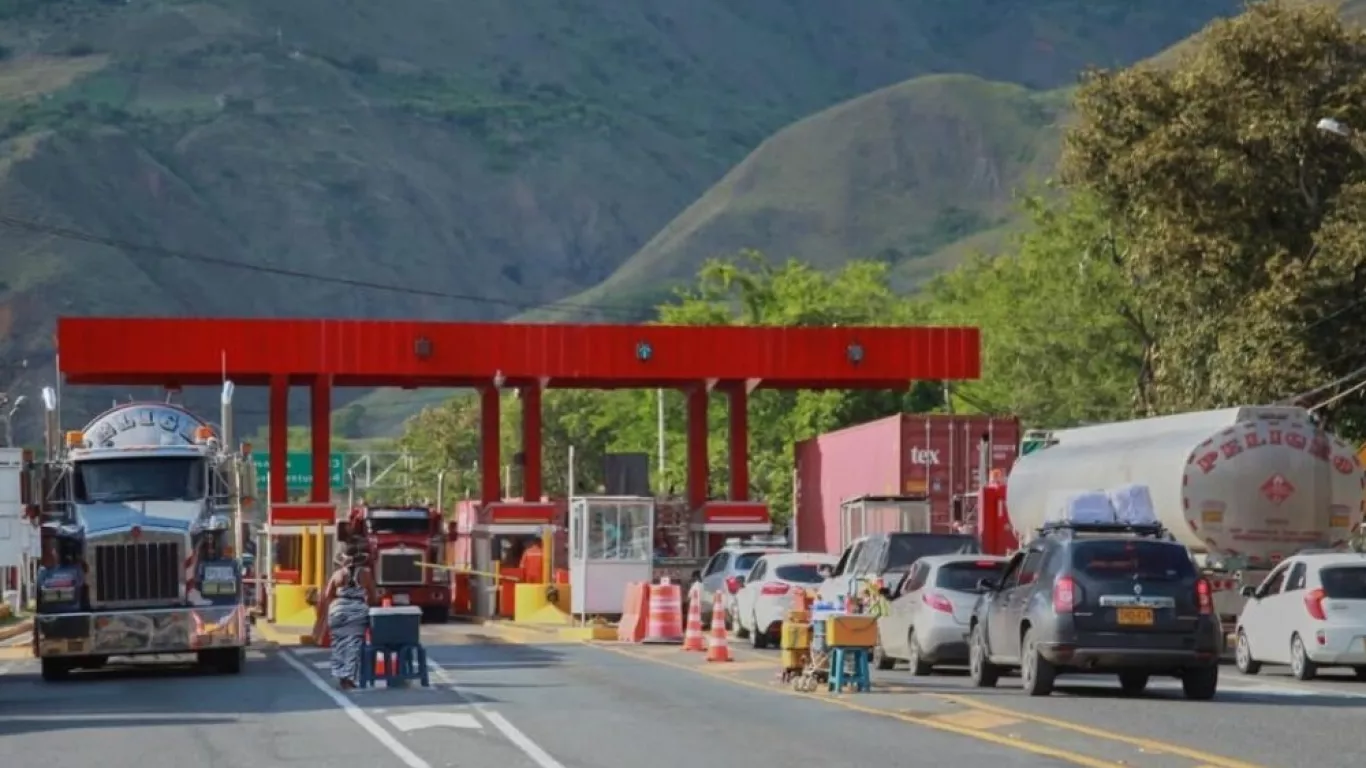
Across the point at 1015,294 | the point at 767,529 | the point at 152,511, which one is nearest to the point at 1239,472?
the point at 152,511

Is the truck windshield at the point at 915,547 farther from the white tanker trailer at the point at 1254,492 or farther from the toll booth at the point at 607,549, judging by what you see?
the toll booth at the point at 607,549

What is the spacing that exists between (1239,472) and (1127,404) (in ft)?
141

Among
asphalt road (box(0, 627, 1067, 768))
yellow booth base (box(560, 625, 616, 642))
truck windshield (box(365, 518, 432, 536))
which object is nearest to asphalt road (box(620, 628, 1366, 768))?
asphalt road (box(0, 627, 1067, 768))

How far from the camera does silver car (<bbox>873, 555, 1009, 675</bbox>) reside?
102 ft

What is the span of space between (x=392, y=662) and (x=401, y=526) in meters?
A: 32.4

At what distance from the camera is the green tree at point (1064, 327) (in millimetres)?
79250

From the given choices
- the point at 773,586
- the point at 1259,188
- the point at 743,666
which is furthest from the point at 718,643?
the point at 1259,188

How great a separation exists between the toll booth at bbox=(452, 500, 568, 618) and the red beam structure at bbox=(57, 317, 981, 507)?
117 inches

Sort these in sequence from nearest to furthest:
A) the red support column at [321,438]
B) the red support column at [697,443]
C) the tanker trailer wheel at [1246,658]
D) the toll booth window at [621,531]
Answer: the tanker trailer wheel at [1246,658]
the toll booth window at [621,531]
the red support column at [321,438]
the red support column at [697,443]

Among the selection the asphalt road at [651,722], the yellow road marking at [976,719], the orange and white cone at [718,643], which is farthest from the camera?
the orange and white cone at [718,643]

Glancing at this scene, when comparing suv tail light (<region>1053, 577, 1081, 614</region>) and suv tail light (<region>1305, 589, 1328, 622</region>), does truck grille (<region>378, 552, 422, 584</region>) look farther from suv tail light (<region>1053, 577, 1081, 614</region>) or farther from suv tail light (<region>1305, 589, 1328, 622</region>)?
suv tail light (<region>1053, 577, 1081, 614</region>)

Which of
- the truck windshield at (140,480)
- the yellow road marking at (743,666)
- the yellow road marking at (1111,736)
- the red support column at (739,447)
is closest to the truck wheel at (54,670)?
the truck windshield at (140,480)

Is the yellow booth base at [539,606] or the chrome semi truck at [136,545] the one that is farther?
the yellow booth base at [539,606]

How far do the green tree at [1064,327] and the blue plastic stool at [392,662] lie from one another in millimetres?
49451
